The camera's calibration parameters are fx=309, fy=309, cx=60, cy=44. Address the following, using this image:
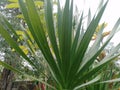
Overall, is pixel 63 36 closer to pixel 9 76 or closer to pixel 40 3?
pixel 40 3

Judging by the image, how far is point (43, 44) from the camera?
1538 millimetres

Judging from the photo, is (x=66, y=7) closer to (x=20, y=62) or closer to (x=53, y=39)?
(x=53, y=39)

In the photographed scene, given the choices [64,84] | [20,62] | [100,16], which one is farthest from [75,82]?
[20,62]

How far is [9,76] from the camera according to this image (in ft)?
20.7

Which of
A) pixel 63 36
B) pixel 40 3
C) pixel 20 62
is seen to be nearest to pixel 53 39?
pixel 63 36

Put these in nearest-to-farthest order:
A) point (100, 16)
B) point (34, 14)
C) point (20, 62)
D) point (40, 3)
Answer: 1. point (34, 14)
2. point (100, 16)
3. point (40, 3)
4. point (20, 62)

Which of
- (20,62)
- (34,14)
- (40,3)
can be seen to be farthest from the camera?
(20,62)

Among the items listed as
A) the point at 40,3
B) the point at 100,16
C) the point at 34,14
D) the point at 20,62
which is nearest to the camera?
the point at 34,14

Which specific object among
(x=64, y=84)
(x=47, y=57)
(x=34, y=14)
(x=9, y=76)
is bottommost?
(x=9, y=76)

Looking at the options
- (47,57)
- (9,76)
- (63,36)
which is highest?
(63,36)

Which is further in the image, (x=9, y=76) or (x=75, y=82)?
(x=9, y=76)

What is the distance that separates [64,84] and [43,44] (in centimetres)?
23

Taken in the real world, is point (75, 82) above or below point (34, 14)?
below

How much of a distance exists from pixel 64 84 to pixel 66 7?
396 mm
